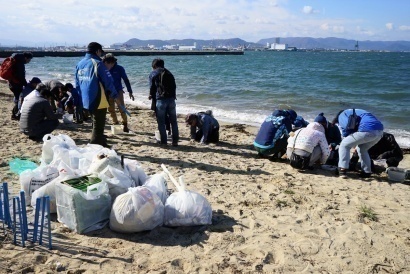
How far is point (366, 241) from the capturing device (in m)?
3.47

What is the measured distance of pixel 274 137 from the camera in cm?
620

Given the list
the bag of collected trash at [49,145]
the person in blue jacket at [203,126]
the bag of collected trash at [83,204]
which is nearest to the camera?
the bag of collected trash at [83,204]

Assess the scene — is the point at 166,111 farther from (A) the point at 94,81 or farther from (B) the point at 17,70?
(B) the point at 17,70

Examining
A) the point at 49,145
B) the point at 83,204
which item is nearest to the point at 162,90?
the point at 49,145

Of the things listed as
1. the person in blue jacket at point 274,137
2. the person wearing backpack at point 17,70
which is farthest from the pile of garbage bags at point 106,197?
the person wearing backpack at point 17,70

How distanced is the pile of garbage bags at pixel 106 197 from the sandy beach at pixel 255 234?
0.11 metres

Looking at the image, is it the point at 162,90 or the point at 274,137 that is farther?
the point at 162,90

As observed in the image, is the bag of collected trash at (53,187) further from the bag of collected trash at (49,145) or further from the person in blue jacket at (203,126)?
the person in blue jacket at (203,126)

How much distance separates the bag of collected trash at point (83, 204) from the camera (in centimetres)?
A: 325

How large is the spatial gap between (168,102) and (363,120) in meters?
3.12

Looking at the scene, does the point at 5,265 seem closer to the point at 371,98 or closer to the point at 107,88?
the point at 107,88

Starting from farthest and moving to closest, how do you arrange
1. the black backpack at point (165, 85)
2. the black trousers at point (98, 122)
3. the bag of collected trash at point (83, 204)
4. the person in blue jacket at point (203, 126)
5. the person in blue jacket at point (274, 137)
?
the person in blue jacket at point (203, 126), the black backpack at point (165, 85), the person in blue jacket at point (274, 137), the black trousers at point (98, 122), the bag of collected trash at point (83, 204)

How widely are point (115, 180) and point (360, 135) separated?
11.8 feet

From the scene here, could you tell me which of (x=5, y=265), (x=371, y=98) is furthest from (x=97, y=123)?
(x=371, y=98)
